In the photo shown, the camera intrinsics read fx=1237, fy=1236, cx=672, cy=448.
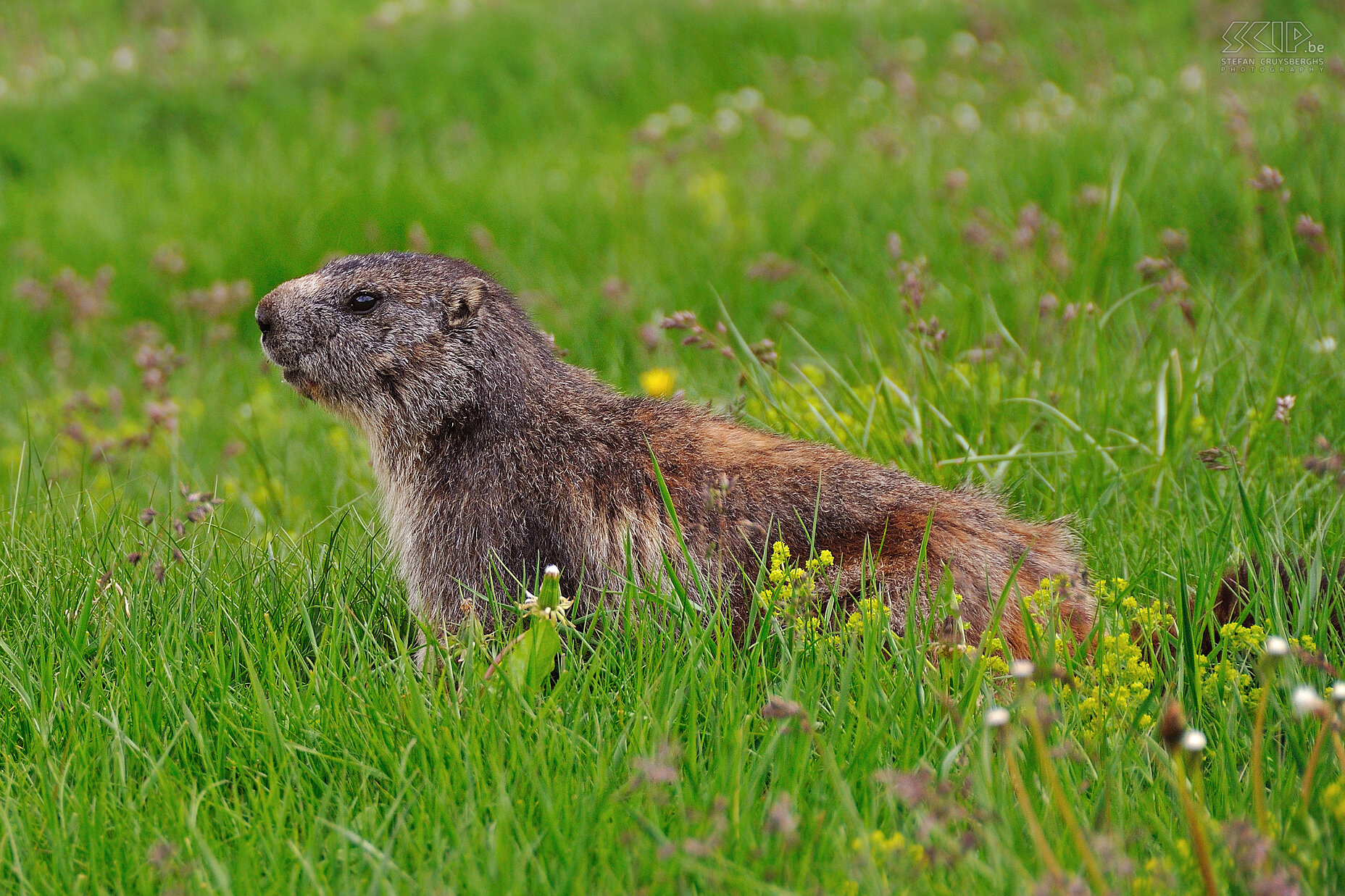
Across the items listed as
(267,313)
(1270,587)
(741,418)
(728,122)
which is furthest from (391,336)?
(728,122)

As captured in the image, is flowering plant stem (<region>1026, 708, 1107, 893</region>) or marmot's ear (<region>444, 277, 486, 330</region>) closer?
flowering plant stem (<region>1026, 708, 1107, 893</region>)

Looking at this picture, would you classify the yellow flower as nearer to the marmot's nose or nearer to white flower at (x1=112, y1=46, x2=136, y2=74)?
the marmot's nose

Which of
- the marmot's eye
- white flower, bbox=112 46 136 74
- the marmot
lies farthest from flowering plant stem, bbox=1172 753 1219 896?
white flower, bbox=112 46 136 74

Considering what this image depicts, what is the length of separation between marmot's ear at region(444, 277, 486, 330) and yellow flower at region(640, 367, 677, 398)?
113 cm

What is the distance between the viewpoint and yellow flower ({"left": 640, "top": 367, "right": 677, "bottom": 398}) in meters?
5.29

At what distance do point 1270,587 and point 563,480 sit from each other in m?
2.01

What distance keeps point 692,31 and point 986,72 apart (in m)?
2.79

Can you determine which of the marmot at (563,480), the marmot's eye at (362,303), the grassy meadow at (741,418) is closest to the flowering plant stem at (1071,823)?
the grassy meadow at (741,418)

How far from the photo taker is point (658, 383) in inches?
209

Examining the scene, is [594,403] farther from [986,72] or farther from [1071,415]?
[986,72]

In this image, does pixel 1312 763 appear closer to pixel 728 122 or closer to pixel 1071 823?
pixel 1071 823

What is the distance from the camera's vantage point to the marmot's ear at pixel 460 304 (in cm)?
419

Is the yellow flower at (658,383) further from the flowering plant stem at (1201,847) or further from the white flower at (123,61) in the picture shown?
the white flower at (123,61)

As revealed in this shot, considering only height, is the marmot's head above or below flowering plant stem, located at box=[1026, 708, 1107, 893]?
above
